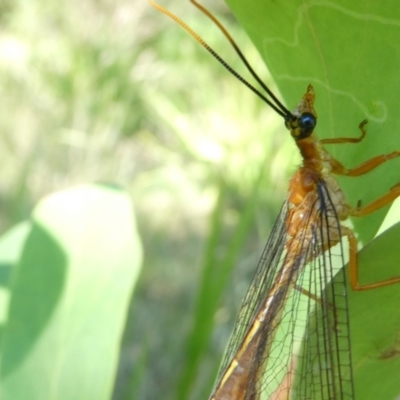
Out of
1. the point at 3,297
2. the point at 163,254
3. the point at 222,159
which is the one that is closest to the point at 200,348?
the point at 3,297

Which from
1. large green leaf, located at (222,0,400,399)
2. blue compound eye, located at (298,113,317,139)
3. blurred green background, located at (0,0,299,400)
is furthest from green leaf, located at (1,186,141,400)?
blurred green background, located at (0,0,299,400)

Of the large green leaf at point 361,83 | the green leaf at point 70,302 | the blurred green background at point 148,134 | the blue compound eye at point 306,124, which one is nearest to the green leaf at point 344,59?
the large green leaf at point 361,83

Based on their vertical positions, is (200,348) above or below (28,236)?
below

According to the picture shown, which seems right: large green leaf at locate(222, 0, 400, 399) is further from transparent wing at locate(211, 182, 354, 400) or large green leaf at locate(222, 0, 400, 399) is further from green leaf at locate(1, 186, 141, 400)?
green leaf at locate(1, 186, 141, 400)

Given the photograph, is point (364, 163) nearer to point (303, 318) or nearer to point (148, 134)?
point (303, 318)

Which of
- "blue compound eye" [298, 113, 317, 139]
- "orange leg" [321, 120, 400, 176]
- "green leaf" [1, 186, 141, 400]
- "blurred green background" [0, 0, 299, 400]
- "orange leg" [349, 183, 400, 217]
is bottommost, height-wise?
"green leaf" [1, 186, 141, 400]

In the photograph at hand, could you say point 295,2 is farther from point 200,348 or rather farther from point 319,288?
point 200,348
